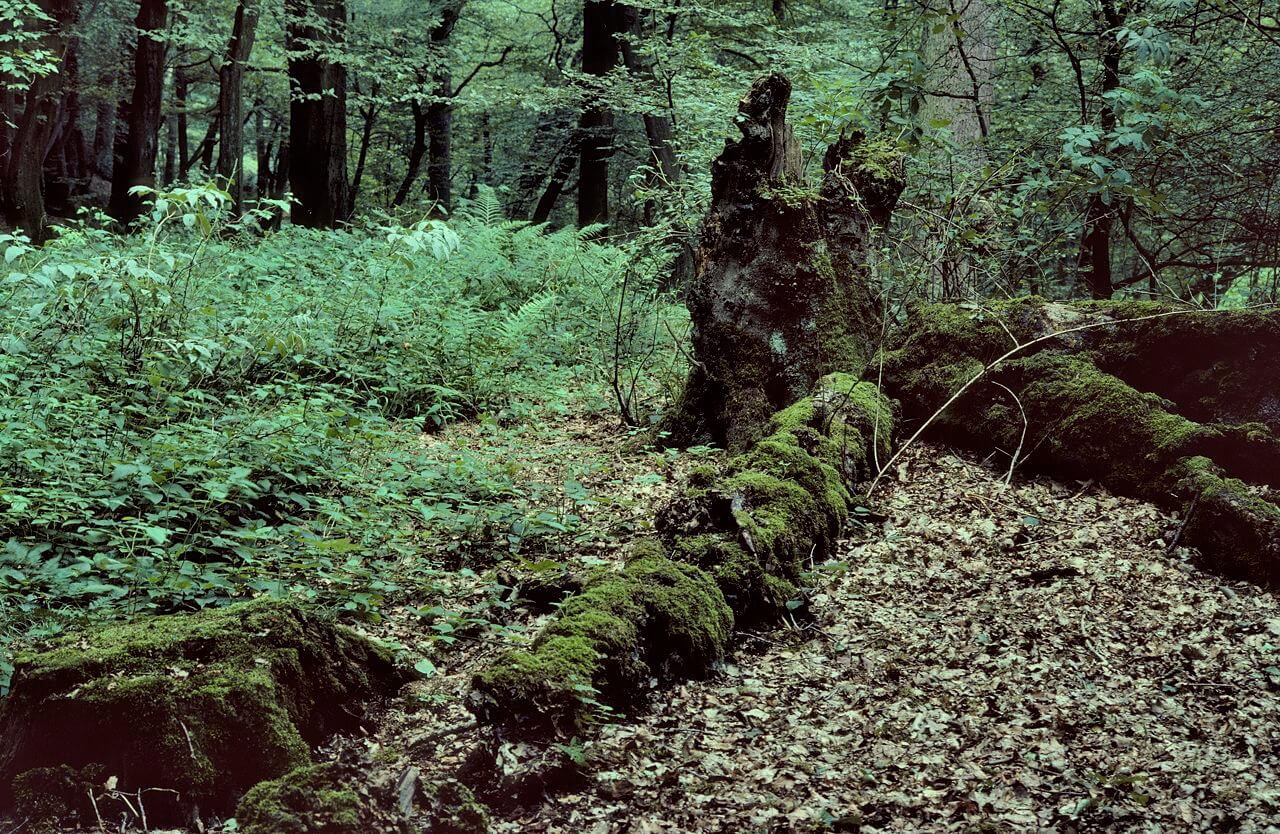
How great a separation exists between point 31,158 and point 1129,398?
16.2m

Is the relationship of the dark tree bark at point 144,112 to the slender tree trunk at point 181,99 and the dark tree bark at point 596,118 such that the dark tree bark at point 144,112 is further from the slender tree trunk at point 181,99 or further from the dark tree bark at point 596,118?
the slender tree trunk at point 181,99

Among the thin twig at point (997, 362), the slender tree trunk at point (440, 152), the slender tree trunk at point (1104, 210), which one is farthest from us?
the slender tree trunk at point (440, 152)

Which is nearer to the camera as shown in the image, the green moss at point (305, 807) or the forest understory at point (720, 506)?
the green moss at point (305, 807)

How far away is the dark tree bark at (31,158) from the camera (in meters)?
14.0

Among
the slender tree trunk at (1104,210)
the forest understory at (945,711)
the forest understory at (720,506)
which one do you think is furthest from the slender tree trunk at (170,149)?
the forest understory at (945,711)

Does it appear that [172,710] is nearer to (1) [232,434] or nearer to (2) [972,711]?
(2) [972,711]

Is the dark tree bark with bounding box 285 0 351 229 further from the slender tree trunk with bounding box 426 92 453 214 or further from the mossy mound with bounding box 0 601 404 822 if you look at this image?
the mossy mound with bounding box 0 601 404 822

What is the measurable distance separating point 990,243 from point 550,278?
18.9 ft

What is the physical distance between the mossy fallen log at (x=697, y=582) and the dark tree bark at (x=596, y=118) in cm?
1128

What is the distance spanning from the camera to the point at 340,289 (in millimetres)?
9555

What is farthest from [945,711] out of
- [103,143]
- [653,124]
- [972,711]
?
[103,143]

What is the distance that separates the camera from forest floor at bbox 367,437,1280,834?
2.98 meters

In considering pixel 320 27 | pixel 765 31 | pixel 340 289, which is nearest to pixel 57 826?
pixel 340 289

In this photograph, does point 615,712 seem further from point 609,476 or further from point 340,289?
point 340,289
